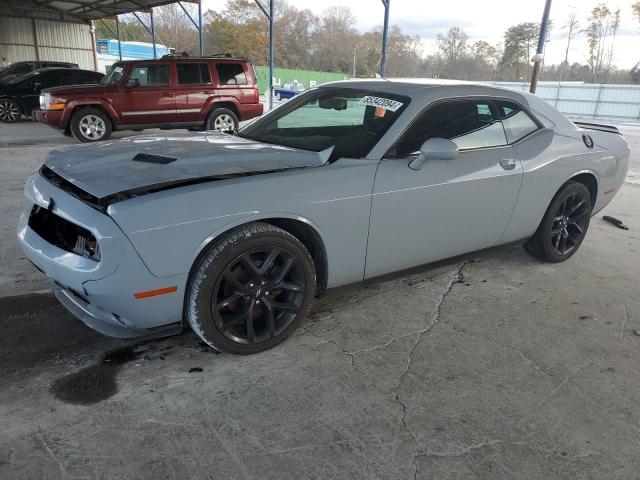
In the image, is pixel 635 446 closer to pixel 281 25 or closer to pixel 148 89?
pixel 148 89

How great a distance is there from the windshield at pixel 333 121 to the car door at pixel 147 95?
7.34 metres

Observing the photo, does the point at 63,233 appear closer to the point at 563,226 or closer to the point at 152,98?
the point at 563,226

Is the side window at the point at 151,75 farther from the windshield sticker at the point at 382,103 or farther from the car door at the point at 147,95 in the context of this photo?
the windshield sticker at the point at 382,103

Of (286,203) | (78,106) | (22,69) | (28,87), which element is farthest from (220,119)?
(286,203)

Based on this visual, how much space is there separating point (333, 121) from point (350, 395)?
7.01 feet

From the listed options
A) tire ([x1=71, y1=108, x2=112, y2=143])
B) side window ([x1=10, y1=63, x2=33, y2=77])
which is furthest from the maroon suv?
side window ([x1=10, y1=63, x2=33, y2=77])

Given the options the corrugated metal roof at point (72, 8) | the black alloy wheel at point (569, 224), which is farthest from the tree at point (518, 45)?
the black alloy wheel at point (569, 224)

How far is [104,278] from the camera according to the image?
2268 mm

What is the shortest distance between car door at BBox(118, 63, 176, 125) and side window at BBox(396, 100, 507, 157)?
8564mm

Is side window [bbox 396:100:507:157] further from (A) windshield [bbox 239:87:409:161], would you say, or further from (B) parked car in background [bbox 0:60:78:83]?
(B) parked car in background [bbox 0:60:78:83]

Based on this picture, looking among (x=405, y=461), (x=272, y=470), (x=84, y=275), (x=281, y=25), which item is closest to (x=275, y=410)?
(x=272, y=470)

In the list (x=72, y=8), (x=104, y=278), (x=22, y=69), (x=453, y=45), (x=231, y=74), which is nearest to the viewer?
(x=104, y=278)

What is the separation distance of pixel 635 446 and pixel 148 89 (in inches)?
414

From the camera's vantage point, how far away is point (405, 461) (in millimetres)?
2078
